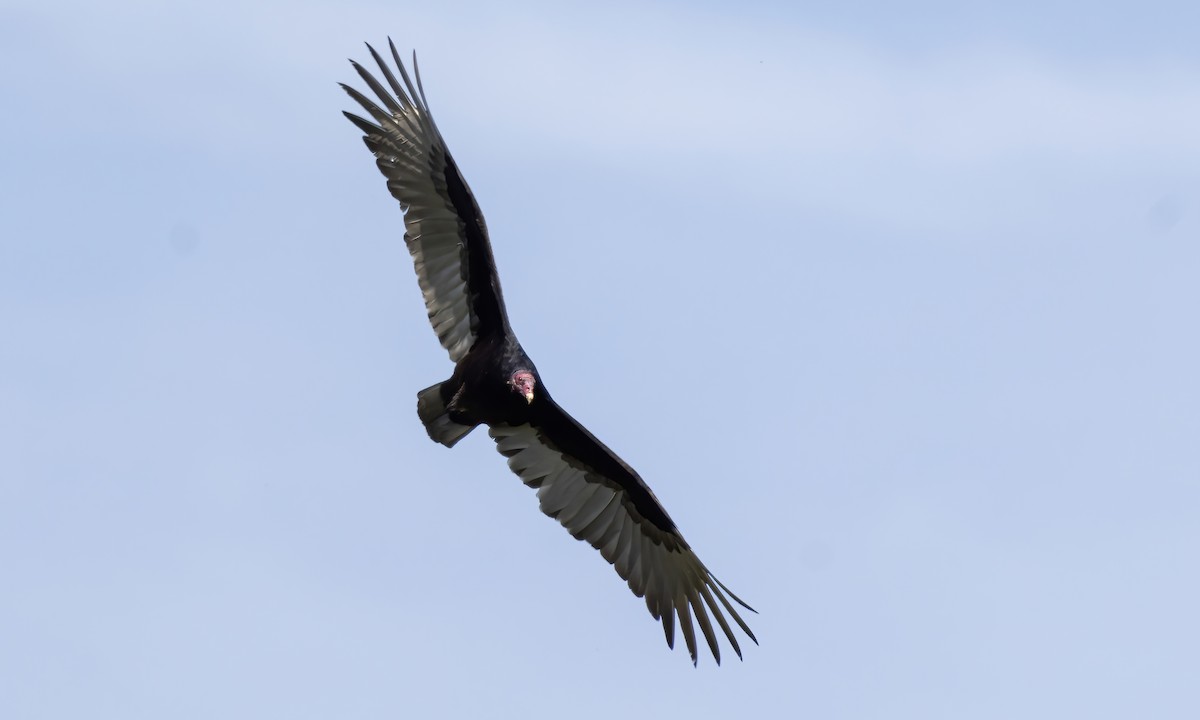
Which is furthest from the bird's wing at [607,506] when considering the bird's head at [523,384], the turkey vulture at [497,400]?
the bird's head at [523,384]

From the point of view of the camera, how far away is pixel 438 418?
16.7 meters

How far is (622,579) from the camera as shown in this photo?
56.7ft

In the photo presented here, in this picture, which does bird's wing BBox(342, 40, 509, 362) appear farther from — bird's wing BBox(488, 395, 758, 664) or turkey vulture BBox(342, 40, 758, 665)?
bird's wing BBox(488, 395, 758, 664)

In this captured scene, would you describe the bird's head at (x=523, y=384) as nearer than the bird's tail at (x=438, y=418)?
Yes

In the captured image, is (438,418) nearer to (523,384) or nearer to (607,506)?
(523,384)

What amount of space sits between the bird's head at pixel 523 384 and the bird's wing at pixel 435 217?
478 millimetres

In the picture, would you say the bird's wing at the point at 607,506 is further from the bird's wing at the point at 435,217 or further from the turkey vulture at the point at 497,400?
the bird's wing at the point at 435,217

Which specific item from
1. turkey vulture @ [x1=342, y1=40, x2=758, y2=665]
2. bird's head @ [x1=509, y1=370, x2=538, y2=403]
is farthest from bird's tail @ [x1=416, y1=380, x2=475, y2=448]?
bird's head @ [x1=509, y1=370, x2=538, y2=403]

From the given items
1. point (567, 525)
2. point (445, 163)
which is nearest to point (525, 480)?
point (567, 525)

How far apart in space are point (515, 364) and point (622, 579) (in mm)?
2215

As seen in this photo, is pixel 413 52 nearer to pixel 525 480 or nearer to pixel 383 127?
pixel 383 127

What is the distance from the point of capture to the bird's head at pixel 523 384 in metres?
16.1

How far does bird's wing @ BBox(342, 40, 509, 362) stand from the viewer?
1650 cm

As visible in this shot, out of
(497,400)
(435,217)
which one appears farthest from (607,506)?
(435,217)
